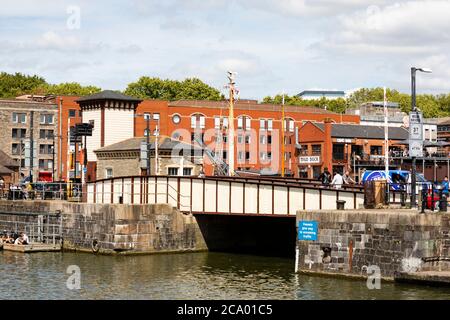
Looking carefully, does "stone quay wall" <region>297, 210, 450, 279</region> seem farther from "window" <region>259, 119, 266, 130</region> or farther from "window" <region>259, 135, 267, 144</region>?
"window" <region>259, 135, 267, 144</region>

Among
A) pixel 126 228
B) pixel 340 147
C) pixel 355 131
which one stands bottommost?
pixel 126 228

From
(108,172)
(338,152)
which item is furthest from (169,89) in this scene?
(108,172)

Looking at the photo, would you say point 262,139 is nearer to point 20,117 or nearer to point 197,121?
point 197,121

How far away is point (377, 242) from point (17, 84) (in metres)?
131

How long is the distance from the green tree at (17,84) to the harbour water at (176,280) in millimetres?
104660

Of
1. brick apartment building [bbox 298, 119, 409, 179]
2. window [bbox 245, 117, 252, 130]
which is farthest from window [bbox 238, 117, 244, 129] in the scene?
brick apartment building [bbox 298, 119, 409, 179]

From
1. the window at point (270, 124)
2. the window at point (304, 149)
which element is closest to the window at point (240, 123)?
the window at point (270, 124)

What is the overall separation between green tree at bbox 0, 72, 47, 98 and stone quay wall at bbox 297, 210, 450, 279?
118961mm

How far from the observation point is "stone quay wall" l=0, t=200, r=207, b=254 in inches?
1916

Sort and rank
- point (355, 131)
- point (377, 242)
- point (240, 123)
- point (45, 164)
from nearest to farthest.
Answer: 1. point (377, 242)
2. point (355, 131)
3. point (45, 164)
4. point (240, 123)

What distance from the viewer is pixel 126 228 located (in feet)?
160

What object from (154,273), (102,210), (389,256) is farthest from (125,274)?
(389,256)
